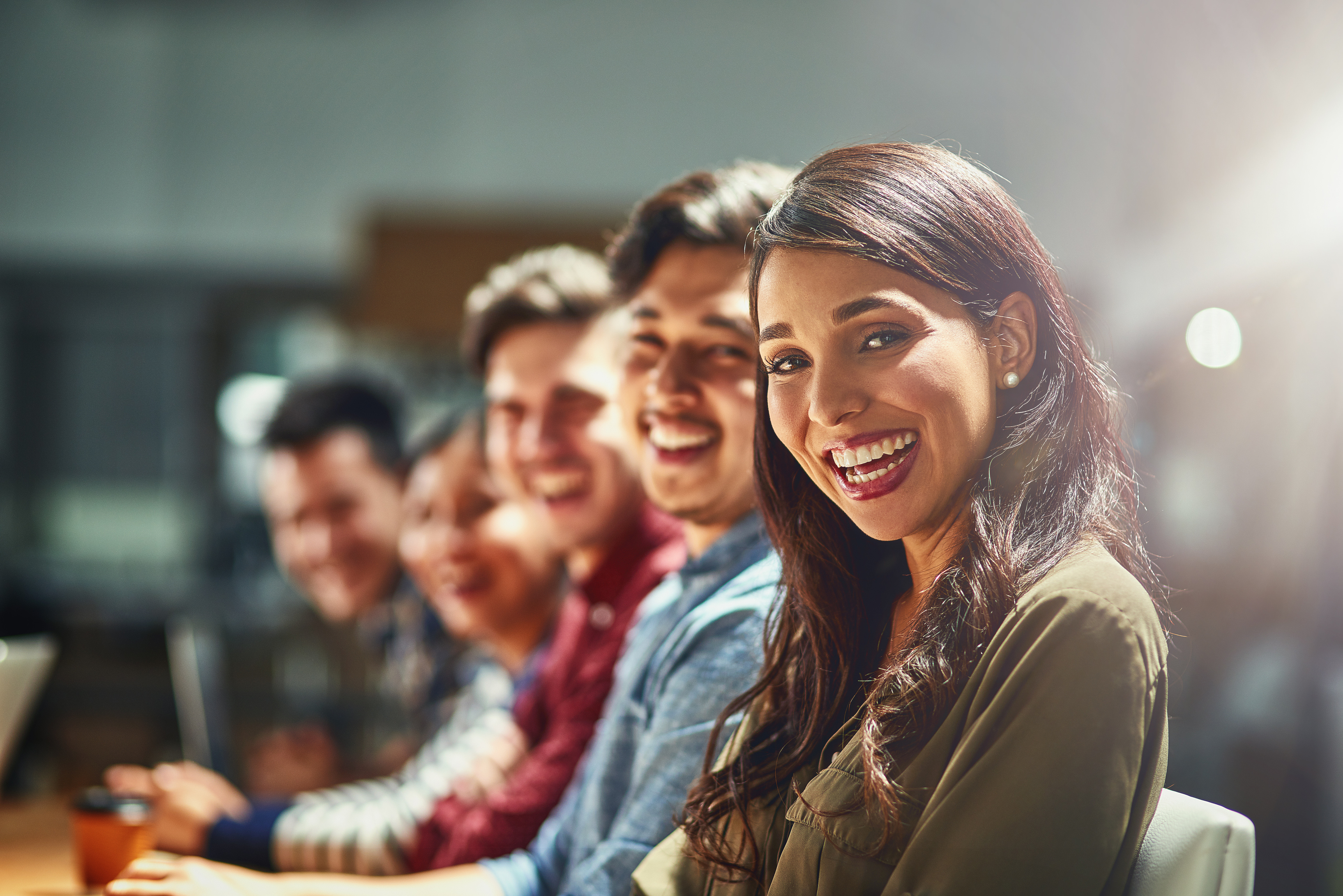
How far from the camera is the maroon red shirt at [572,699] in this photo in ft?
3.51

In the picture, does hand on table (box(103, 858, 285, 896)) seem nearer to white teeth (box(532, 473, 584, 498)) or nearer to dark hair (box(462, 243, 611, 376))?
white teeth (box(532, 473, 584, 498))

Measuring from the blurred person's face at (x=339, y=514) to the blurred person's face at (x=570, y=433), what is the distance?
2.60ft

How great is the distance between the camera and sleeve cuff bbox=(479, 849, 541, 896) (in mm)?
955

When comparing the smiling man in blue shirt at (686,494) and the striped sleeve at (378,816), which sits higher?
the smiling man in blue shirt at (686,494)

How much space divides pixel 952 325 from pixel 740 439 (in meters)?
0.28

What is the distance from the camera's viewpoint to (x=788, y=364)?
60 cm

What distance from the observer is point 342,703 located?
353cm

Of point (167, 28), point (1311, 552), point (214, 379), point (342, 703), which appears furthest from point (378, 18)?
point (1311, 552)

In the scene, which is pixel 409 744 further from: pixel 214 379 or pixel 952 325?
pixel 214 379

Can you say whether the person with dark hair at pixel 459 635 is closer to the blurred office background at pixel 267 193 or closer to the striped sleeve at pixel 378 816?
the striped sleeve at pixel 378 816

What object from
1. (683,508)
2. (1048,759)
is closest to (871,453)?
(1048,759)

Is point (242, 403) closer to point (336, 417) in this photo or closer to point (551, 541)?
point (336, 417)

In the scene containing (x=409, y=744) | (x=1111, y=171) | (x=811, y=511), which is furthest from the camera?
(x=409, y=744)

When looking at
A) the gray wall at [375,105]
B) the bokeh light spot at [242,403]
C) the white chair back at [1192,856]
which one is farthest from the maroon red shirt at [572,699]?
the bokeh light spot at [242,403]
